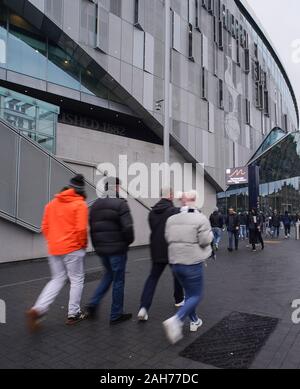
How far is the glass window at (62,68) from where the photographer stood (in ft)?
57.6

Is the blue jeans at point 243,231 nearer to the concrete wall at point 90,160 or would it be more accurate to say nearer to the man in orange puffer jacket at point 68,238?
the concrete wall at point 90,160

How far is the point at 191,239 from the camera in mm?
3920

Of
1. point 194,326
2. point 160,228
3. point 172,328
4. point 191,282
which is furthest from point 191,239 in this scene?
point 194,326

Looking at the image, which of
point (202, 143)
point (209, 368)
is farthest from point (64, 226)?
point (202, 143)

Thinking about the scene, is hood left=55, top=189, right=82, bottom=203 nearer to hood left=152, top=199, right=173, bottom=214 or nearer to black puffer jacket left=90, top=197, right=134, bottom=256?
black puffer jacket left=90, top=197, right=134, bottom=256

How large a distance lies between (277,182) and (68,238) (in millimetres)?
39511

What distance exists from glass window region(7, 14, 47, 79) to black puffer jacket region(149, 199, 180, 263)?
1476 centimetres

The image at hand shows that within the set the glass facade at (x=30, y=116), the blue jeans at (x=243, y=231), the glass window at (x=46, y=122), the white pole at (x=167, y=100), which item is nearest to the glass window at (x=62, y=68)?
the glass window at (x=46, y=122)

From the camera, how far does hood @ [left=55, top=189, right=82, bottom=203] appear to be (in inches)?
174

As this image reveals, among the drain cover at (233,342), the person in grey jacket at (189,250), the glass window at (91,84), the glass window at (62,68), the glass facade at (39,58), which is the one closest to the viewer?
the drain cover at (233,342)

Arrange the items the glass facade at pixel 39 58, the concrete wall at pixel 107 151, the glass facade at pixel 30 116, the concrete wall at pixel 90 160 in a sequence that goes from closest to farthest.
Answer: the concrete wall at pixel 90 160
the glass facade at pixel 30 116
the concrete wall at pixel 107 151
the glass facade at pixel 39 58

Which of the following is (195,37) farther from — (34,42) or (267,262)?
(267,262)

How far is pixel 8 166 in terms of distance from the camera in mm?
9422
